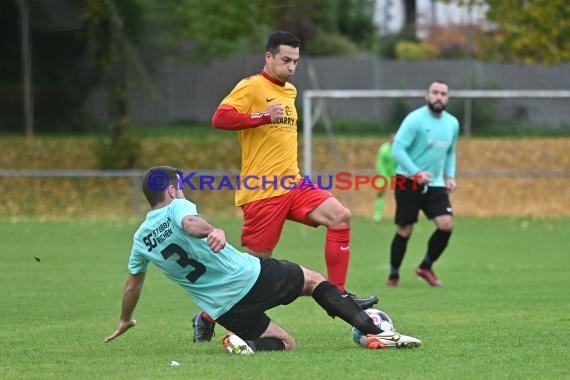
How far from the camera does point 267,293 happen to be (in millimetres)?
7746

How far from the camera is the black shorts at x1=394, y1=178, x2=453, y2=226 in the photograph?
13.1 metres

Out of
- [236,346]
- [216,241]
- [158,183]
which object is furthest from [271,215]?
[216,241]

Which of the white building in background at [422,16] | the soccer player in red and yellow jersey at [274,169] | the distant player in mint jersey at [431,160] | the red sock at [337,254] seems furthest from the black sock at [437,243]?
the white building in background at [422,16]

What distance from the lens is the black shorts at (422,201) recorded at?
43.0ft

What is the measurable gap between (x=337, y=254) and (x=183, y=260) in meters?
1.84

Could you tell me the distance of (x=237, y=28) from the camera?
2967cm

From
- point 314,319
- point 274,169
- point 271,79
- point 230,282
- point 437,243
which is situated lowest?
point 314,319

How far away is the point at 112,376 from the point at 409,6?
40.8 metres

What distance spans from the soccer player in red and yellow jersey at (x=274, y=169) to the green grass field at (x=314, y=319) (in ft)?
2.55

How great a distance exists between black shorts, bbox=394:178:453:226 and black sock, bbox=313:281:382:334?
5.44 meters

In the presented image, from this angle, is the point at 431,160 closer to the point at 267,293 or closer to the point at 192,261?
the point at 267,293

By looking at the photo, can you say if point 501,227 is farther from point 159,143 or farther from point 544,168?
point 159,143

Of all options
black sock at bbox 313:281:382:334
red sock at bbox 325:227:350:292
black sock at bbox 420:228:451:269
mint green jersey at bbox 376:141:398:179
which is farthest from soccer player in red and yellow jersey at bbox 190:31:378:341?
mint green jersey at bbox 376:141:398:179

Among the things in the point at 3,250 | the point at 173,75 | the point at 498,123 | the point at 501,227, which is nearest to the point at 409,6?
the point at 173,75
